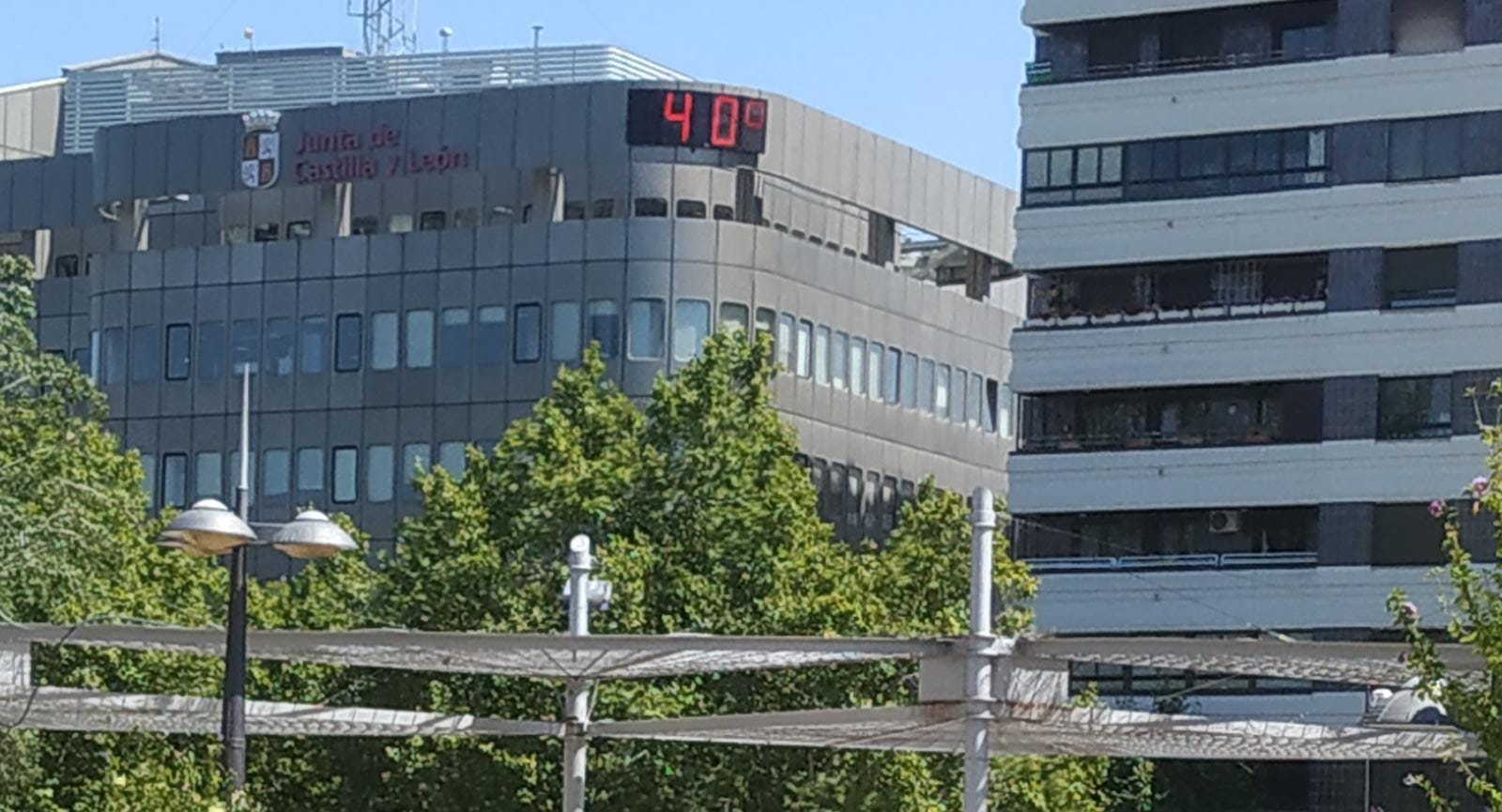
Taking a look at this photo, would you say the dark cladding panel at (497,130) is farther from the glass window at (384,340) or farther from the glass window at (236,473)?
the glass window at (236,473)

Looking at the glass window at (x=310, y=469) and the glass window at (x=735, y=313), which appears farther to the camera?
the glass window at (x=310, y=469)

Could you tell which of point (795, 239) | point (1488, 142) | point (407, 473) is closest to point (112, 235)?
point (407, 473)

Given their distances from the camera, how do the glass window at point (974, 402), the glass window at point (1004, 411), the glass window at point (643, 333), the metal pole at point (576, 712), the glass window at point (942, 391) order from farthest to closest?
the glass window at point (1004, 411) → the glass window at point (974, 402) → the glass window at point (942, 391) → the glass window at point (643, 333) → the metal pole at point (576, 712)

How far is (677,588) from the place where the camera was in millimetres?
57562

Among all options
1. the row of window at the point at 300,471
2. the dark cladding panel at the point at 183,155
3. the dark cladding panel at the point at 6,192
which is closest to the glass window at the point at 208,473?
the row of window at the point at 300,471

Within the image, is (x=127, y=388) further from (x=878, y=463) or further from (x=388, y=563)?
(x=388, y=563)

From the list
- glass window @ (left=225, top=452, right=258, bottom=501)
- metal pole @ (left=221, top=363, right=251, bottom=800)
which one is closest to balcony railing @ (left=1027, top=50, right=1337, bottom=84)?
glass window @ (left=225, top=452, right=258, bottom=501)

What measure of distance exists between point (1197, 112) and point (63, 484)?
29409 millimetres

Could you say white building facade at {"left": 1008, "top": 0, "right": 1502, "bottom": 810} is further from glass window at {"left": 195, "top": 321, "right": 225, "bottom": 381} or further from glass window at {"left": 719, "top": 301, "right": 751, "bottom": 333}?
glass window at {"left": 195, "top": 321, "right": 225, "bottom": 381}

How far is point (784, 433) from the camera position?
203 ft

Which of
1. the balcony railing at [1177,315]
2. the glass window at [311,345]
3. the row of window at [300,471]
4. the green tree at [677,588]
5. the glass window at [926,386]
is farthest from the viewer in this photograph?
the glass window at [926,386]

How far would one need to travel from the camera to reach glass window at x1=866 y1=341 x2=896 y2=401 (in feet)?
307

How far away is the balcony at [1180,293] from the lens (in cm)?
7194

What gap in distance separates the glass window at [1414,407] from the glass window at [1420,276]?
4.67ft
